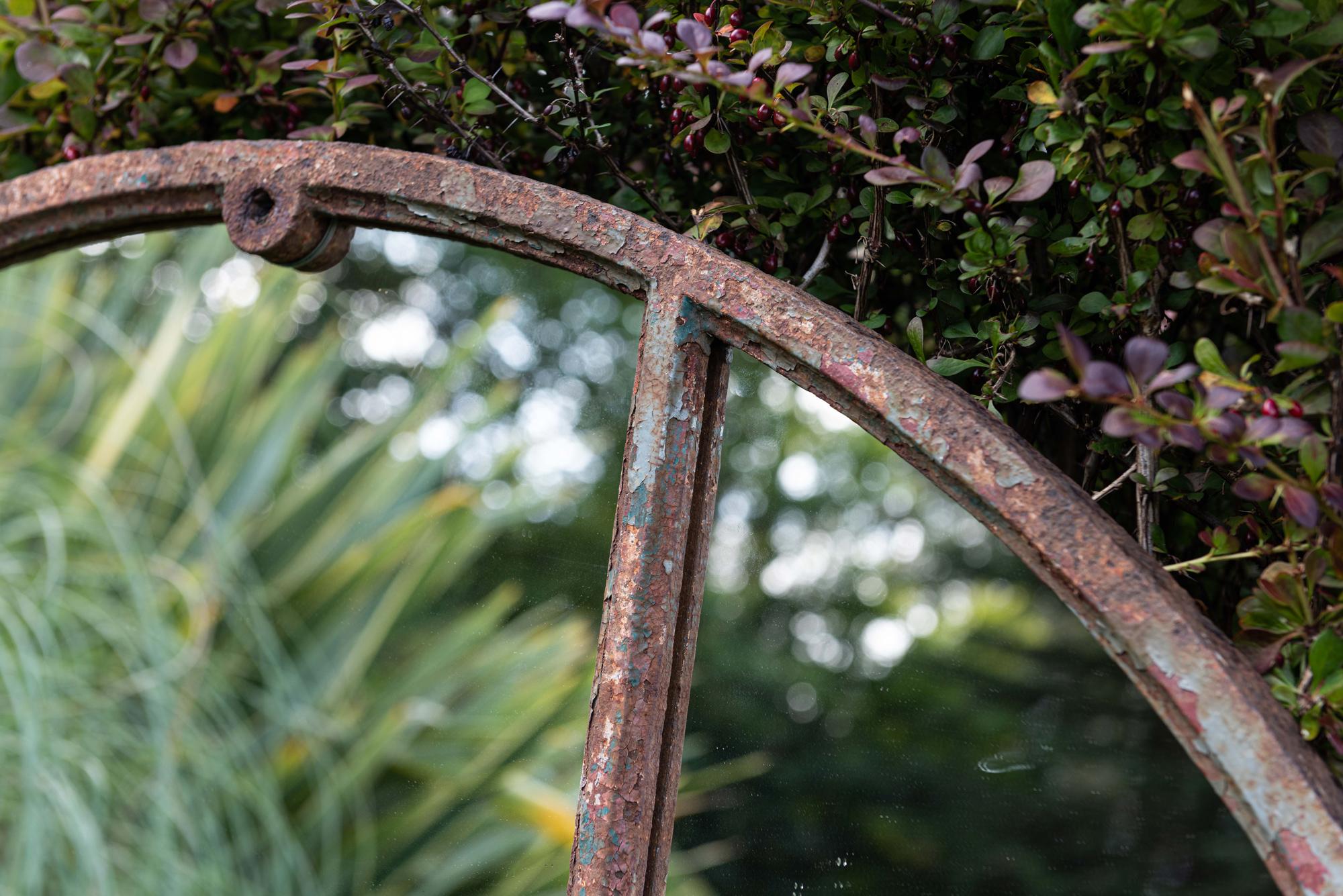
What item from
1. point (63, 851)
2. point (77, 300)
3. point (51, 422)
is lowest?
point (63, 851)

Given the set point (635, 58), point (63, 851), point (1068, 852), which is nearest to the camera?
point (635, 58)

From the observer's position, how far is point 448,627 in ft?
2.37

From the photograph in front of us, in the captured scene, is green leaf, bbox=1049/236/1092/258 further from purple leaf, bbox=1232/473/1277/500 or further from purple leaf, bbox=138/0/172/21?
purple leaf, bbox=138/0/172/21

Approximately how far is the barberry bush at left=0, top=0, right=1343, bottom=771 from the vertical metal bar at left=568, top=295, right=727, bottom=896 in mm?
69

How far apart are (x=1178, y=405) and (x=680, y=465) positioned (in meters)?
0.18

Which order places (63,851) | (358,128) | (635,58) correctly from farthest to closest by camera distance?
1. (63,851)
2. (358,128)
3. (635,58)

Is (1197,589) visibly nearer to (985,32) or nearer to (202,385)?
(985,32)

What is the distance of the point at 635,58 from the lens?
37cm

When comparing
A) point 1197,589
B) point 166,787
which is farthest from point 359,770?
point 1197,589

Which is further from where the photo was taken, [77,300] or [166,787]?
[77,300]

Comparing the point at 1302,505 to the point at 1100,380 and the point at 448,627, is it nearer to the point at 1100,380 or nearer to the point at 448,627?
the point at 1100,380

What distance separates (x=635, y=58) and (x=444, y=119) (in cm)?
16

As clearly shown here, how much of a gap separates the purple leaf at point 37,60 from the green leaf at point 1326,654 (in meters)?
0.66

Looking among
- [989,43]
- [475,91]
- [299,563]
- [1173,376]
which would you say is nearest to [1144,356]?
[1173,376]
